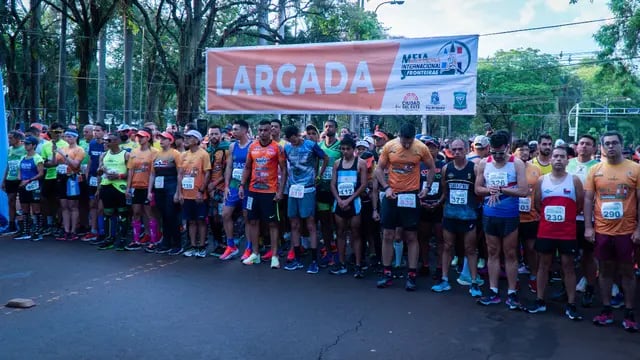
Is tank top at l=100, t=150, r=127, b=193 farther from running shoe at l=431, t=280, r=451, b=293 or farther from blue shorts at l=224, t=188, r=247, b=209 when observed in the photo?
running shoe at l=431, t=280, r=451, b=293

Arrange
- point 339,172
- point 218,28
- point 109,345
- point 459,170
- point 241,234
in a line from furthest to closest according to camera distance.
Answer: point 218,28, point 241,234, point 339,172, point 459,170, point 109,345

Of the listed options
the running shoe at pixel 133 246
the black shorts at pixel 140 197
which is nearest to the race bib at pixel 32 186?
the black shorts at pixel 140 197

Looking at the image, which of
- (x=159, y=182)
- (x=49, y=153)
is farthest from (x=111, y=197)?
(x=49, y=153)

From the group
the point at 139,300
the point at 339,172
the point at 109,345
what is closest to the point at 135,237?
the point at 139,300

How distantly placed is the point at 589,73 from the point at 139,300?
71038 mm

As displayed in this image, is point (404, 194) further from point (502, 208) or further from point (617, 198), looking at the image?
point (617, 198)

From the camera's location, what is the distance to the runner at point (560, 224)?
584 cm

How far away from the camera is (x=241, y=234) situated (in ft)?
33.6

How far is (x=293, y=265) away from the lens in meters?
7.98

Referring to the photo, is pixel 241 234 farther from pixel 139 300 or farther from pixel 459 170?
pixel 459 170

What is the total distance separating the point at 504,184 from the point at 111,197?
20.5 feet

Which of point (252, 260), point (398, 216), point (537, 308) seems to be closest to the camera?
point (537, 308)

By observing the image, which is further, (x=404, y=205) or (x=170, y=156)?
(x=170, y=156)

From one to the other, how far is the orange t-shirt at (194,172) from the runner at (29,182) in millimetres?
3027
